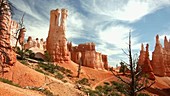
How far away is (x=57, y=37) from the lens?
222ft

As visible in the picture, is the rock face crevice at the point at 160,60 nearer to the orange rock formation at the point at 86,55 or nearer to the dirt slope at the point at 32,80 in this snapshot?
the orange rock formation at the point at 86,55

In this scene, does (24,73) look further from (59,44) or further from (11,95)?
(59,44)

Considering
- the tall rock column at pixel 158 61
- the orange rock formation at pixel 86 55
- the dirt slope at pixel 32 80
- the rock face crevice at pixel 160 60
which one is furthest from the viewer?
the rock face crevice at pixel 160 60

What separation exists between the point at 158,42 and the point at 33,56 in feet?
170

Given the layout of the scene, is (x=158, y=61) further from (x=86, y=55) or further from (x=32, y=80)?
(x=32, y=80)

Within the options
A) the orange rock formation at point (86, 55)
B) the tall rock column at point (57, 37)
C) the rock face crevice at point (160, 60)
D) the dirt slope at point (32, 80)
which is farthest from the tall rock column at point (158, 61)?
the dirt slope at point (32, 80)

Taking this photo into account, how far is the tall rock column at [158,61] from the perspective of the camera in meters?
88.0

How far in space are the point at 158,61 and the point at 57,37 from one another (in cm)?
4225

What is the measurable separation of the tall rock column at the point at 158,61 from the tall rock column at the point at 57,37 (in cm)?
3724

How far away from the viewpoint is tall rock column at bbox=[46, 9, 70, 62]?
66500 millimetres

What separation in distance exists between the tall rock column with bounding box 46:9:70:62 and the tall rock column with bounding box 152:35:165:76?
37238 millimetres

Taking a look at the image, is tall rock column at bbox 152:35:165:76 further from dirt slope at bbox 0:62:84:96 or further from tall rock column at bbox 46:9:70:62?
dirt slope at bbox 0:62:84:96

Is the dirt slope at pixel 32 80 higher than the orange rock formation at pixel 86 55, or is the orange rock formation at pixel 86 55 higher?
the orange rock formation at pixel 86 55

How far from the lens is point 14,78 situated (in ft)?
96.6
